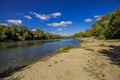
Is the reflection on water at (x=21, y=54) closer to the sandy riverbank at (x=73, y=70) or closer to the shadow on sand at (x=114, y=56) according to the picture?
the sandy riverbank at (x=73, y=70)

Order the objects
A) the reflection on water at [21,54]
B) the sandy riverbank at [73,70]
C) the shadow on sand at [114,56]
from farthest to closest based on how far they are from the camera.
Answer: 1. the reflection on water at [21,54]
2. the shadow on sand at [114,56]
3. the sandy riverbank at [73,70]

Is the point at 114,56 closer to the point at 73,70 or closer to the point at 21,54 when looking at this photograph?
the point at 73,70

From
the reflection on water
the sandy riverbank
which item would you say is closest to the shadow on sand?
the sandy riverbank

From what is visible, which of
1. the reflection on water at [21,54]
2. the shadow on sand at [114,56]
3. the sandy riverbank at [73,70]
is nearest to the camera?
the sandy riverbank at [73,70]

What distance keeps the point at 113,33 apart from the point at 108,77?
56.1 meters

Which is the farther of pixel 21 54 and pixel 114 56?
pixel 21 54

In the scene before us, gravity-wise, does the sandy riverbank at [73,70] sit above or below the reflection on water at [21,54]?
above

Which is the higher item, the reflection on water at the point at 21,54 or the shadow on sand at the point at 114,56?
the shadow on sand at the point at 114,56

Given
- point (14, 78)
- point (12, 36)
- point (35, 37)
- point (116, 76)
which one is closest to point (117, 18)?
point (116, 76)

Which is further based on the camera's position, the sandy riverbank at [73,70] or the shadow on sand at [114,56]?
the shadow on sand at [114,56]

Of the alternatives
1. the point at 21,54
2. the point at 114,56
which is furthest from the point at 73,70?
the point at 21,54

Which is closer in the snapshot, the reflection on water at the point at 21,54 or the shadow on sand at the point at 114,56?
the shadow on sand at the point at 114,56

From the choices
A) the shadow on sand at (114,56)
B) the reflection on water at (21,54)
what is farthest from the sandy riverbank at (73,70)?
the reflection on water at (21,54)

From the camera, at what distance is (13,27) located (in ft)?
364
